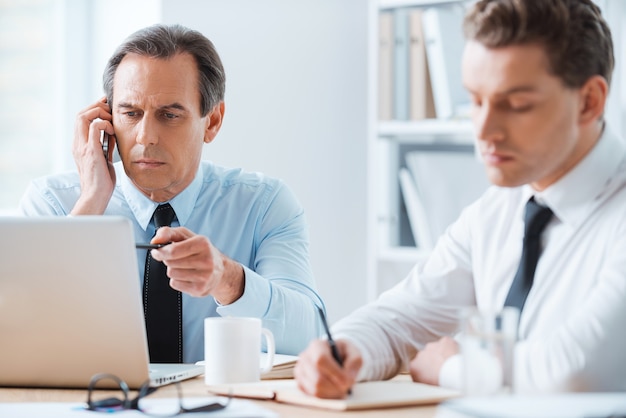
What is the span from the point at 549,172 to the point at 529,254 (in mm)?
147

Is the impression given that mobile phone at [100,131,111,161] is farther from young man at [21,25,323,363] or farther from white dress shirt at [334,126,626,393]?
white dress shirt at [334,126,626,393]

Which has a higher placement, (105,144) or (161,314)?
(105,144)

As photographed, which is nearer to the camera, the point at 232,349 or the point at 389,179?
the point at 232,349

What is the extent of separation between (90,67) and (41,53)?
0.61 ft

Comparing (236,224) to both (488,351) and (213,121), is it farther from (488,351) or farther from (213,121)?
(488,351)

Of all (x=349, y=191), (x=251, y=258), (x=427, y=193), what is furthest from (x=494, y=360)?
(x=349, y=191)

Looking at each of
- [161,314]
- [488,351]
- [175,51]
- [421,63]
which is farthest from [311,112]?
[488,351]

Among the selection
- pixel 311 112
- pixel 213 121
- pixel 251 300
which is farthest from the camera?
pixel 311 112

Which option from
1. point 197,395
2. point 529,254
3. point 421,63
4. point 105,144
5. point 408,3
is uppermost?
point 408,3

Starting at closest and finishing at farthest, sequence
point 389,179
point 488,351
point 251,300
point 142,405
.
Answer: point 488,351, point 142,405, point 251,300, point 389,179

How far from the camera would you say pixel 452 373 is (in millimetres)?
1484

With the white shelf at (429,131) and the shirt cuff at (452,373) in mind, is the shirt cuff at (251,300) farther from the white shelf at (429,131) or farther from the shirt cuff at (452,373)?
the white shelf at (429,131)

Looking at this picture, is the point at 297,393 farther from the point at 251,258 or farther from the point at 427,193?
the point at 427,193

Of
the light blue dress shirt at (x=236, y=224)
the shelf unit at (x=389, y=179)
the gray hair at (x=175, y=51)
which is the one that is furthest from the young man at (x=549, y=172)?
the shelf unit at (x=389, y=179)
